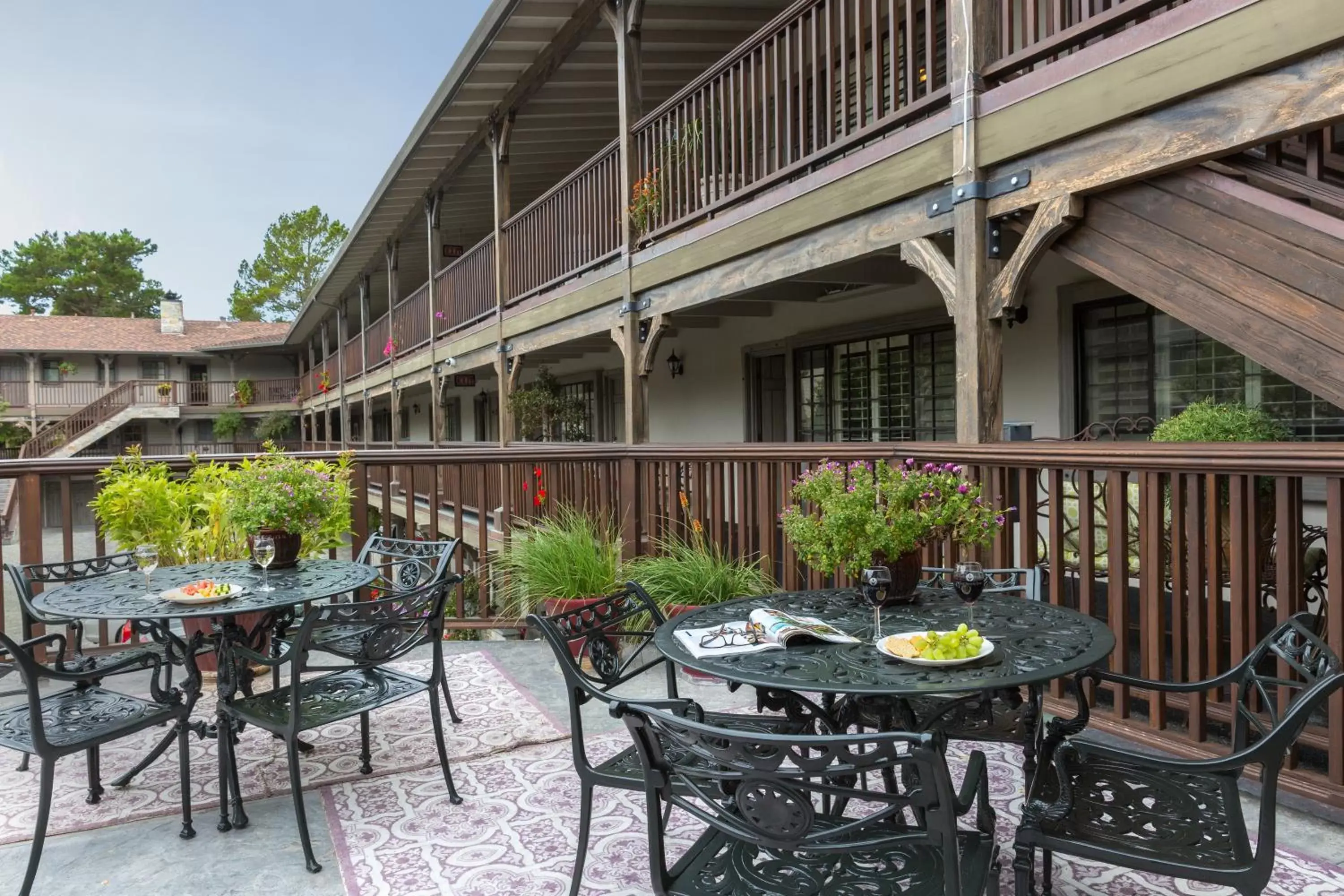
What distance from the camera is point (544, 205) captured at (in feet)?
31.4

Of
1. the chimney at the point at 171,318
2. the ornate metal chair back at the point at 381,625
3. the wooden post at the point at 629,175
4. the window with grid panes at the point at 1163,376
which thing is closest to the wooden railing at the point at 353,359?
the wooden post at the point at 629,175

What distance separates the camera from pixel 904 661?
6.87ft

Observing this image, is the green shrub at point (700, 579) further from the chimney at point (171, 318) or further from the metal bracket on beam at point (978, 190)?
the chimney at point (171, 318)

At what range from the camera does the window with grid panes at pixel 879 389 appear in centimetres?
739

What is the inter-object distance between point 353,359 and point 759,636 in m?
21.4

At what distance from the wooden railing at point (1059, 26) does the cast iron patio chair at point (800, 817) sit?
3.20 meters

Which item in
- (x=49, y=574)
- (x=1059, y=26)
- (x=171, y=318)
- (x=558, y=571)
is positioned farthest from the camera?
(x=171, y=318)

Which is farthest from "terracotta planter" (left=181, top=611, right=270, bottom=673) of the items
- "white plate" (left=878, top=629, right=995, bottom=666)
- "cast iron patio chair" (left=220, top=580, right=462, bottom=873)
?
"white plate" (left=878, top=629, right=995, bottom=666)

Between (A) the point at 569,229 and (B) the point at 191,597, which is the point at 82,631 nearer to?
(B) the point at 191,597

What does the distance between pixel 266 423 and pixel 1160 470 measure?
37.4m

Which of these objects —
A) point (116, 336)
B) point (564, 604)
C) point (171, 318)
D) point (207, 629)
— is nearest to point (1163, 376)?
point (564, 604)

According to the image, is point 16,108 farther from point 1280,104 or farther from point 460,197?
point 1280,104

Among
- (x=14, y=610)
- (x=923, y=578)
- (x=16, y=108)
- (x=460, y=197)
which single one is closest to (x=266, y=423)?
(x=14, y=610)

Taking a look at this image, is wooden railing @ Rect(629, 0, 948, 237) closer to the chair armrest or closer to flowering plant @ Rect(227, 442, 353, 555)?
the chair armrest
